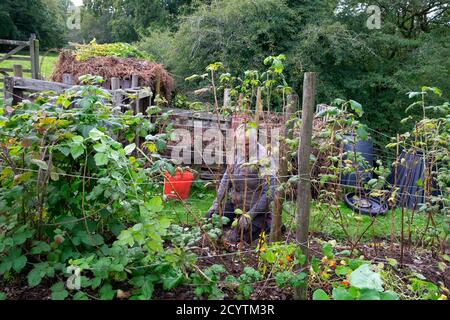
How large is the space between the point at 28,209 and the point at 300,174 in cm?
152

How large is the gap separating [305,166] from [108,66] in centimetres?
490

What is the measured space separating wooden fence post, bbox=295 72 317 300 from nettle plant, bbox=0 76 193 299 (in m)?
0.68

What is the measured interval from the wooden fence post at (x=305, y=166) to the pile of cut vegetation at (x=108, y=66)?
4.43m

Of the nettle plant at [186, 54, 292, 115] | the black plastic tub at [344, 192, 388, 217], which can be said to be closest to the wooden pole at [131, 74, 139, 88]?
the nettle plant at [186, 54, 292, 115]

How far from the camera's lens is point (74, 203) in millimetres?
2268

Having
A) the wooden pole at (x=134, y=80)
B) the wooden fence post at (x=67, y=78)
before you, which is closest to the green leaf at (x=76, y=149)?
the wooden pole at (x=134, y=80)

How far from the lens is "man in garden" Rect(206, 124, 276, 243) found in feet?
9.79

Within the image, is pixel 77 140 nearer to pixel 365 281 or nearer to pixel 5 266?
pixel 5 266

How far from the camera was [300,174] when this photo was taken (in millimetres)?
2334

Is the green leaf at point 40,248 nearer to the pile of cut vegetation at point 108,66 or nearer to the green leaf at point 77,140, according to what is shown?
the green leaf at point 77,140

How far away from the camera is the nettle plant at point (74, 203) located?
79.4 inches
